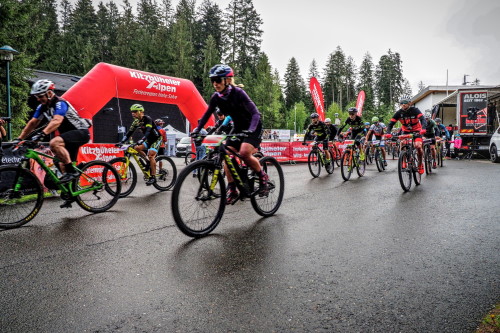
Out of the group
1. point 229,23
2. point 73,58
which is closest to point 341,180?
point 73,58

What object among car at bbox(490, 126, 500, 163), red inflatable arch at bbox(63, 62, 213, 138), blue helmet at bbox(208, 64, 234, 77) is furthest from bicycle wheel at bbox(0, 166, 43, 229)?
car at bbox(490, 126, 500, 163)

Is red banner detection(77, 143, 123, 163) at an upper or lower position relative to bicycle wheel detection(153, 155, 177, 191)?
upper

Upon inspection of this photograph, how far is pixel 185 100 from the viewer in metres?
15.3

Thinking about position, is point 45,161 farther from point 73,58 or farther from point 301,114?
point 301,114

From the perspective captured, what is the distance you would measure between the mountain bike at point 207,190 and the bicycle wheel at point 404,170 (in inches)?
170

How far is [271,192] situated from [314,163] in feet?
20.4

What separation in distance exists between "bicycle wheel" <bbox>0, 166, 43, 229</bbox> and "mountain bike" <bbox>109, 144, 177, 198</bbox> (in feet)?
7.15

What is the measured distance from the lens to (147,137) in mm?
8523

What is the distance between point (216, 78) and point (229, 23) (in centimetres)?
6668

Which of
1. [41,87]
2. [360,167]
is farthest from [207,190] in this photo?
[360,167]

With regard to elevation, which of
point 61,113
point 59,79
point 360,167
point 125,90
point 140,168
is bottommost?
point 360,167

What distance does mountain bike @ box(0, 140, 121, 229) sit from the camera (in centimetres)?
492

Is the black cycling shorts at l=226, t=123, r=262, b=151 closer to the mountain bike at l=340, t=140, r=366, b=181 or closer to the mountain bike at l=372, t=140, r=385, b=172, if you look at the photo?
the mountain bike at l=340, t=140, r=366, b=181

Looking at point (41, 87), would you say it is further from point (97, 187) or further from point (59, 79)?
point (59, 79)
